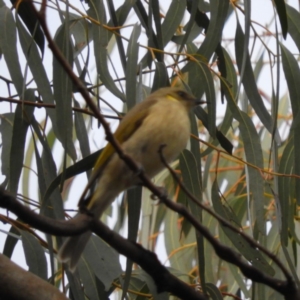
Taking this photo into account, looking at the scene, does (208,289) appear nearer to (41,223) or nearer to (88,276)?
(88,276)

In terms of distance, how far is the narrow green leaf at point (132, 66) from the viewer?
2209 millimetres

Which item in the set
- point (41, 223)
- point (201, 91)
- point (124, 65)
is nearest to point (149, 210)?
point (201, 91)

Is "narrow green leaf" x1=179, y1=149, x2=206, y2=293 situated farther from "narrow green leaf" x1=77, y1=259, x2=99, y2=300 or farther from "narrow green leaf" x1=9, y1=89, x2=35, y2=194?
"narrow green leaf" x1=9, y1=89, x2=35, y2=194

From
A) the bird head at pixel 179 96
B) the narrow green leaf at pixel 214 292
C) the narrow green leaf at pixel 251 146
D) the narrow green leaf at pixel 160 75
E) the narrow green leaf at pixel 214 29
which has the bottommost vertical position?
the narrow green leaf at pixel 214 292

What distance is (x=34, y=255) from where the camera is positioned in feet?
7.55

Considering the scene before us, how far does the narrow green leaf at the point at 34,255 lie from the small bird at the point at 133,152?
0.27 meters

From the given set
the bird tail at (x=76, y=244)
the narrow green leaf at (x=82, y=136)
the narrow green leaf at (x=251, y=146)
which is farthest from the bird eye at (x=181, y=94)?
the bird tail at (x=76, y=244)

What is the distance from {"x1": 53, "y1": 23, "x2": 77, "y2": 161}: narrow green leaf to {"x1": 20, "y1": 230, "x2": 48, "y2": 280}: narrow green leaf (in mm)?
308

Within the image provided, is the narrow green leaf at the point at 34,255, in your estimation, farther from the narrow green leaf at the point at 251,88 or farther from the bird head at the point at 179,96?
the narrow green leaf at the point at 251,88

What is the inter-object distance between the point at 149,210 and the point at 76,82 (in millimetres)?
2055

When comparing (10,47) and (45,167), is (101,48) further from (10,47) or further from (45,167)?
(45,167)

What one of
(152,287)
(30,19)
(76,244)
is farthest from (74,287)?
(30,19)

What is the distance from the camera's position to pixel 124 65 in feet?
8.01

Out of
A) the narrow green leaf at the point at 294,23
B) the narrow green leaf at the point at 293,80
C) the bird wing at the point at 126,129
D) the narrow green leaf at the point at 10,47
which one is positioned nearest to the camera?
the bird wing at the point at 126,129
